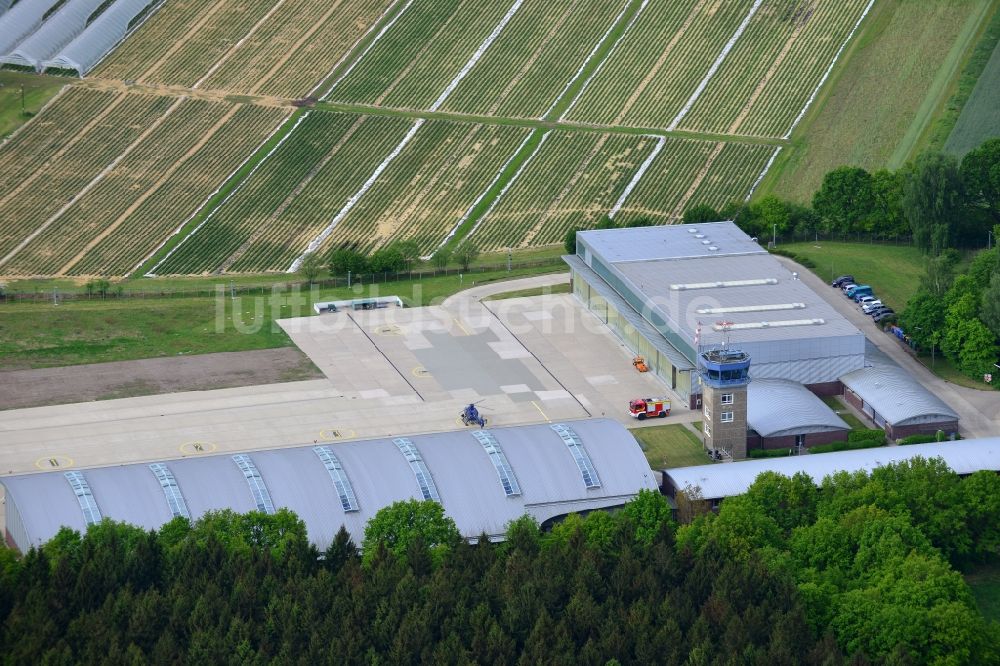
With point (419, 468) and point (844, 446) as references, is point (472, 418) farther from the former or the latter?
point (844, 446)

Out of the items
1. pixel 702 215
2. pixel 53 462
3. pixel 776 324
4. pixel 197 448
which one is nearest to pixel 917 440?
pixel 776 324

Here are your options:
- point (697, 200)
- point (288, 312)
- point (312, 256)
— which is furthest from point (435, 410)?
point (697, 200)

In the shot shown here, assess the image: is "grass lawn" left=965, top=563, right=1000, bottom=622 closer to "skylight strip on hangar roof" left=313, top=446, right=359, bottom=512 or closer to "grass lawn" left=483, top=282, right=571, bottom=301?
"skylight strip on hangar roof" left=313, top=446, right=359, bottom=512

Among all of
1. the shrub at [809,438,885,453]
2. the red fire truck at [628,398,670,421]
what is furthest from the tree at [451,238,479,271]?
the shrub at [809,438,885,453]

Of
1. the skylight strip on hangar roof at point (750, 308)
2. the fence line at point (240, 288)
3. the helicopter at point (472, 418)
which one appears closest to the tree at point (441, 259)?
the fence line at point (240, 288)

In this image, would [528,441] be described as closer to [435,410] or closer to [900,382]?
[435,410]

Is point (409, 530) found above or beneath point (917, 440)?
beneath
